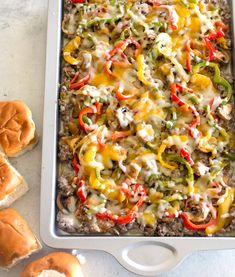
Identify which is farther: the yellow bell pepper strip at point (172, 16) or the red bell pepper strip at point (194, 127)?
the yellow bell pepper strip at point (172, 16)

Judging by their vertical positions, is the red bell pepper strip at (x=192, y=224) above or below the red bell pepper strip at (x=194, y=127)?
below

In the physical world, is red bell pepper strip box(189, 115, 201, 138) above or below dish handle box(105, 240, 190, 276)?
above

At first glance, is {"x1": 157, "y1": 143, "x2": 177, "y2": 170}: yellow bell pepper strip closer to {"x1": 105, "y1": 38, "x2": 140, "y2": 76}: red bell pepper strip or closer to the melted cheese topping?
the melted cheese topping

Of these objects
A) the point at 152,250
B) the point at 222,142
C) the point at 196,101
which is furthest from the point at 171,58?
the point at 152,250

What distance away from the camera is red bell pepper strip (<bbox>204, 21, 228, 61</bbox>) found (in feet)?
9.48

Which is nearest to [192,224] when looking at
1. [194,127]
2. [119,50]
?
[194,127]

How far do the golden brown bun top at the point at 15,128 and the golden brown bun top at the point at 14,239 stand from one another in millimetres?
334

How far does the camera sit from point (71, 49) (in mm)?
2932

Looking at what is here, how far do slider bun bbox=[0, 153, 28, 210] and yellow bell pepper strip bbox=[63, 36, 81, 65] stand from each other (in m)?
0.58

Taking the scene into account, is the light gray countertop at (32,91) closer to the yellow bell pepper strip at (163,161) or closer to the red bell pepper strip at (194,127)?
the yellow bell pepper strip at (163,161)

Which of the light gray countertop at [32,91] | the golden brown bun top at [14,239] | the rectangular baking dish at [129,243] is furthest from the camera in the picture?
the light gray countertop at [32,91]

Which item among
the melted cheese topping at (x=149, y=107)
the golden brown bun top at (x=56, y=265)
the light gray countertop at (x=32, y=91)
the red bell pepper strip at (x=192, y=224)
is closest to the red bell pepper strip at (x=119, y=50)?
the melted cheese topping at (x=149, y=107)

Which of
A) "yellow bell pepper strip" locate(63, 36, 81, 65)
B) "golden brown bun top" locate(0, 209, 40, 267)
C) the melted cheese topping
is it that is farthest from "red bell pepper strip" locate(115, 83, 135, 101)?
"golden brown bun top" locate(0, 209, 40, 267)

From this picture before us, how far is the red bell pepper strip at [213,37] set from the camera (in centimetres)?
289
